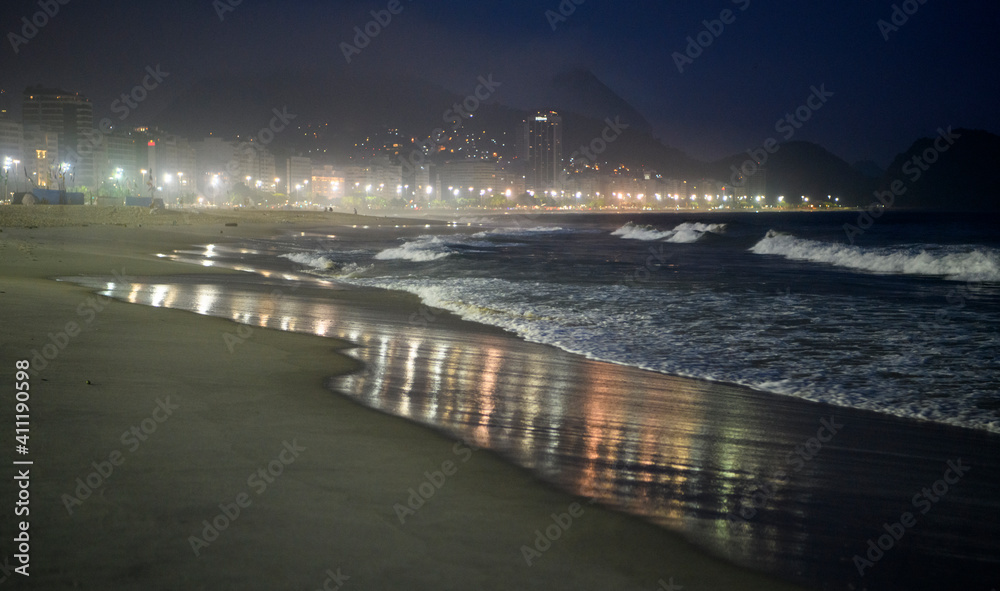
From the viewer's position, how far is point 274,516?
391cm

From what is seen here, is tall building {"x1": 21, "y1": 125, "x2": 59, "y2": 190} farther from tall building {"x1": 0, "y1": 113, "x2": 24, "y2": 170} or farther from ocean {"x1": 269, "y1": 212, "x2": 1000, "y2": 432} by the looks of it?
ocean {"x1": 269, "y1": 212, "x2": 1000, "y2": 432}

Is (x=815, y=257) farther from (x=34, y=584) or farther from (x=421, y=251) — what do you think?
(x=34, y=584)

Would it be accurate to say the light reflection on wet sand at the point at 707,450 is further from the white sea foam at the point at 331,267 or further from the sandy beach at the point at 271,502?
the white sea foam at the point at 331,267

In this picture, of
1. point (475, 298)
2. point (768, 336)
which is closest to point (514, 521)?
point (768, 336)

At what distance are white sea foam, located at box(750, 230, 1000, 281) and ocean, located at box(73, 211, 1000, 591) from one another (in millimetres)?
8256

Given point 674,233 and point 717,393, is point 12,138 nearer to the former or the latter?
point 674,233

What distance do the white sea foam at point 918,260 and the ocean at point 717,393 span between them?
27.1ft

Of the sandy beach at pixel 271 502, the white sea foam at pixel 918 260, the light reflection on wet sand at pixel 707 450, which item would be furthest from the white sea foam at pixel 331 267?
the white sea foam at pixel 918 260

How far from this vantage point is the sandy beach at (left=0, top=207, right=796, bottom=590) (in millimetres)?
3367

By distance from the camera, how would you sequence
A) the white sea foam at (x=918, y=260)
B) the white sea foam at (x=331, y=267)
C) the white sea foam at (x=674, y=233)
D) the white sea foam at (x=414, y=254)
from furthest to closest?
the white sea foam at (x=674, y=233), the white sea foam at (x=414, y=254), the white sea foam at (x=918, y=260), the white sea foam at (x=331, y=267)

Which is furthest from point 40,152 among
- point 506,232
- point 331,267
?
point 331,267

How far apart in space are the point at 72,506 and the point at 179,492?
0.54m

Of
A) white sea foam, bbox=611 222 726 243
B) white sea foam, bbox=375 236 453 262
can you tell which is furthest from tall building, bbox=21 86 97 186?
white sea foam, bbox=375 236 453 262

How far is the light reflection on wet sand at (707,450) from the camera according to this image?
401 cm
